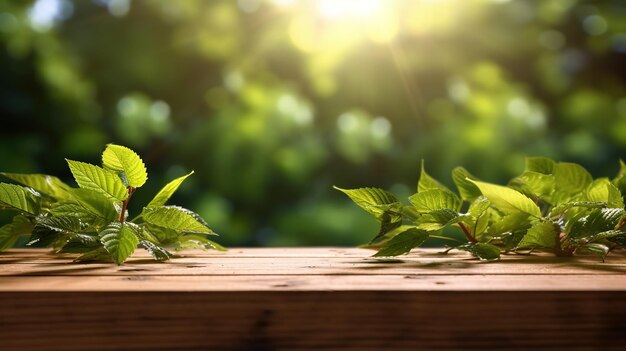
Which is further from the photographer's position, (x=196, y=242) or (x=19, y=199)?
(x=196, y=242)

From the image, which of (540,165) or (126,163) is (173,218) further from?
(540,165)

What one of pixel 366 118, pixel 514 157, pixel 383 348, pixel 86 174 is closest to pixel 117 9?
pixel 366 118

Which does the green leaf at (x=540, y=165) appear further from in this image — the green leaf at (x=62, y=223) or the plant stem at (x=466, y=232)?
the green leaf at (x=62, y=223)

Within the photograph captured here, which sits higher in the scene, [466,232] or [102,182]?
[102,182]

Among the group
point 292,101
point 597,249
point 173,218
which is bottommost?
point 597,249

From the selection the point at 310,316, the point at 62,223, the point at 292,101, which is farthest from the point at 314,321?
the point at 292,101

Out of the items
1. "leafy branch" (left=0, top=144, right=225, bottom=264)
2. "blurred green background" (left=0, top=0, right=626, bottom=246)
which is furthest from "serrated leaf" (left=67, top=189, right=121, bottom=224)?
"blurred green background" (left=0, top=0, right=626, bottom=246)

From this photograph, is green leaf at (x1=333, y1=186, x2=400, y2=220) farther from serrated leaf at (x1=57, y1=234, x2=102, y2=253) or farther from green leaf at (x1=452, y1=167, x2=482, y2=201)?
serrated leaf at (x1=57, y1=234, x2=102, y2=253)

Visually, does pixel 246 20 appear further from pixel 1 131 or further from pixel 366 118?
pixel 1 131
